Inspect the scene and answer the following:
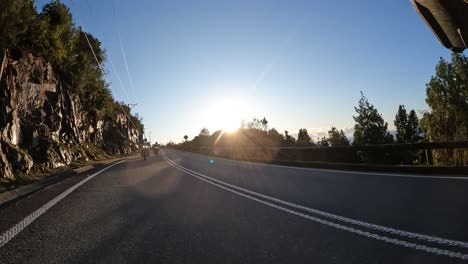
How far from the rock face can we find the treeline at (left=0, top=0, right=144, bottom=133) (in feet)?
3.00

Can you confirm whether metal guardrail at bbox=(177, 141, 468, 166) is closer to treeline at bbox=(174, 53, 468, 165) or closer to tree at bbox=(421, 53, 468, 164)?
treeline at bbox=(174, 53, 468, 165)

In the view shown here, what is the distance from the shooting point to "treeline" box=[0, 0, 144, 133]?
19.5 metres

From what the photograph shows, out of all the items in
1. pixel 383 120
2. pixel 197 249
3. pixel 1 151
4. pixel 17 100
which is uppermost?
pixel 383 120

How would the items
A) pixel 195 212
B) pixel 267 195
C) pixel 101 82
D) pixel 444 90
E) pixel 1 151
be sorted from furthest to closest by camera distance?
pixel 444 90, pixel 101 82, pixel 1 151, pixel 267 195, pixel 195 212

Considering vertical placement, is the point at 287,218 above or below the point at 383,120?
Result: below

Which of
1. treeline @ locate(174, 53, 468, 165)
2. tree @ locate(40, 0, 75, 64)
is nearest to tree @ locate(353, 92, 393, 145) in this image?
treeline @ locate(174, 53, 468, 165)

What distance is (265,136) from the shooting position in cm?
7425

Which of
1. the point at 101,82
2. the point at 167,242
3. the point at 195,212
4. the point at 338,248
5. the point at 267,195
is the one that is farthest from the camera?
the point at 101,82

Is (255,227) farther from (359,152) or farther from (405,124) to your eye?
(405,124)

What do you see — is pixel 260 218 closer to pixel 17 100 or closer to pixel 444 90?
pixel 17 100

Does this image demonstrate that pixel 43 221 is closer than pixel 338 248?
No

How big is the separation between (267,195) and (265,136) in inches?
2602

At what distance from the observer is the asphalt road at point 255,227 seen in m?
3.86

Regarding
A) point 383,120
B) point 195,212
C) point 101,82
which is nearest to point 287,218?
point 195,212
